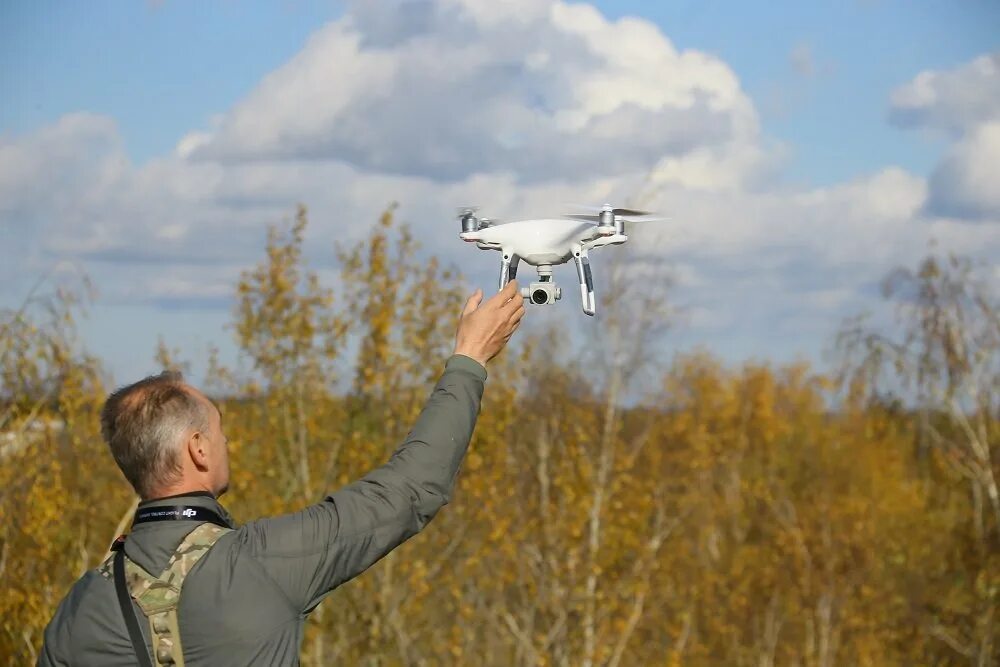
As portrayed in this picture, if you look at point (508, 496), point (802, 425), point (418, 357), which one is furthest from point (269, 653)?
point (802, 425)

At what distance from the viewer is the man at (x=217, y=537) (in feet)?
7.81

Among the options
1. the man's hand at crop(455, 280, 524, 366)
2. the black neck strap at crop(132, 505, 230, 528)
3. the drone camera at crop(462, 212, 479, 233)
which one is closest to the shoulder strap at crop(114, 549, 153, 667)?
the black neck strap at crop(132, 505, 230, 528)

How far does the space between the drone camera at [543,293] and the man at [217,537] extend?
1.28 ft

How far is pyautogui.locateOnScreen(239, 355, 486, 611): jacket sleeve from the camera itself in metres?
2.41

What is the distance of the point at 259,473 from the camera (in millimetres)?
19438

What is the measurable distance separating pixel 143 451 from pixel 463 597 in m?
18.6

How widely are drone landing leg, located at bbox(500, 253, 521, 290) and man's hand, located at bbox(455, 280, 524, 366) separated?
25 centimetres

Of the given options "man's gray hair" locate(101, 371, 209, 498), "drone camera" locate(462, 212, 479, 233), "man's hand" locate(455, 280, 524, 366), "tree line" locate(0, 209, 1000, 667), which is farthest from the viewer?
"tree line" locate(0, 209, 1000, 667)

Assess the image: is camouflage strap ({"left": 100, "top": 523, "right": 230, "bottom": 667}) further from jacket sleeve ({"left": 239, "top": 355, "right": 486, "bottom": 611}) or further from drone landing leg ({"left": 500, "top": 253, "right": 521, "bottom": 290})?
drone landing leg ({"left": 500, "top": 253, "right": 521, "bottom": 290})

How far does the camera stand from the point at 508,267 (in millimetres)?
3113

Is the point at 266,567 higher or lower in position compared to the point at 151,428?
lower

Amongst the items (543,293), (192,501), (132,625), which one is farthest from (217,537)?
(543,293)

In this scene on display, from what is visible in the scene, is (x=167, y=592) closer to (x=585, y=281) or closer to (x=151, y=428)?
(x=151, y=428)

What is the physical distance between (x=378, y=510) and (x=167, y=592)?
0.40m
